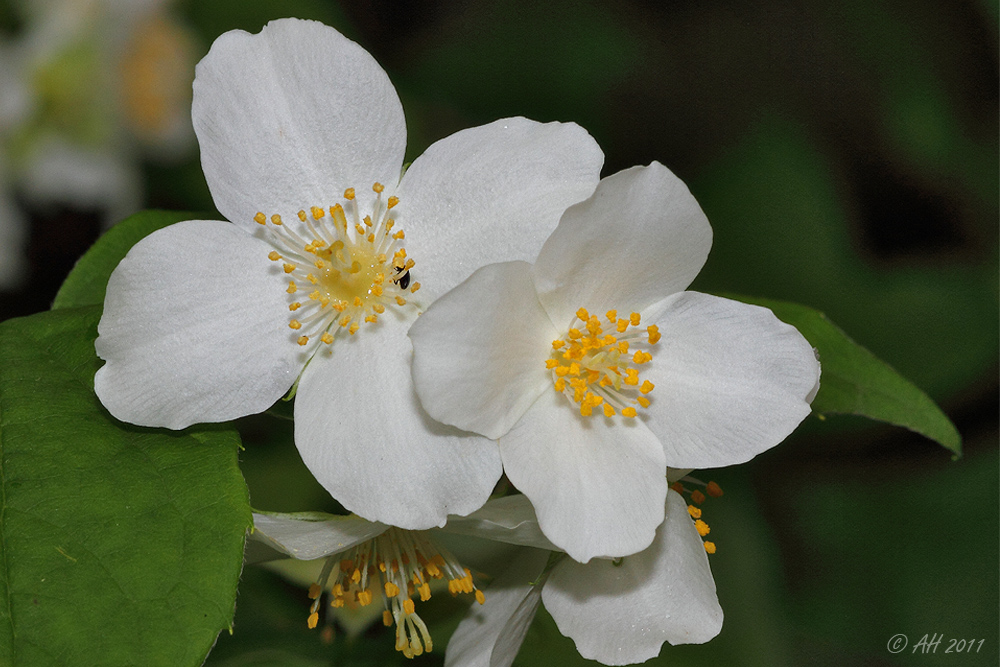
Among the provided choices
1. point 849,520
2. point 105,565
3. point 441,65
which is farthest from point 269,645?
point 441,65

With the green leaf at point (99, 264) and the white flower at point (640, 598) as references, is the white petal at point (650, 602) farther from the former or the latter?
the green leaf at point (99, 264)

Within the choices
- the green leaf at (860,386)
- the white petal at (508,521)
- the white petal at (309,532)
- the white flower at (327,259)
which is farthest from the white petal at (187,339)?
the green leaf at (860,386)

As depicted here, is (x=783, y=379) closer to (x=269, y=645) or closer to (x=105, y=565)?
(x=105, y=565)

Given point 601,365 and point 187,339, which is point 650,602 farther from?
point 187,339

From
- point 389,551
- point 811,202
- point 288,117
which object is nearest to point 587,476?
point 389,551

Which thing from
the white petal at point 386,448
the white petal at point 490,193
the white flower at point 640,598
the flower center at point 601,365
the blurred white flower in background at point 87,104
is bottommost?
the blurred white flower in background at point 87,104

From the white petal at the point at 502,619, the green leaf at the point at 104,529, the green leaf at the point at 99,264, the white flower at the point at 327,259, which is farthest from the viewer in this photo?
the green leaf at the point at 99,264
